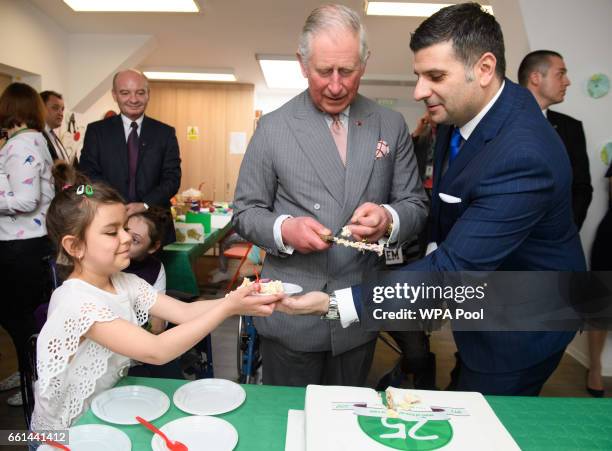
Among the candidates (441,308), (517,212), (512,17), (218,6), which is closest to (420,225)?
(441,308)

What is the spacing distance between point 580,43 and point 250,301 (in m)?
3.47

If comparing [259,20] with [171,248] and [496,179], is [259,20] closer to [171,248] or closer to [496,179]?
[171,248]

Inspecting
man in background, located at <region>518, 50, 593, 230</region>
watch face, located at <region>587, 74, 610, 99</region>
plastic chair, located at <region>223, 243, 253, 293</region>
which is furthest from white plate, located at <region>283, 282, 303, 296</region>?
plastic chair, located at <region>223, 243, 253, 293</region>

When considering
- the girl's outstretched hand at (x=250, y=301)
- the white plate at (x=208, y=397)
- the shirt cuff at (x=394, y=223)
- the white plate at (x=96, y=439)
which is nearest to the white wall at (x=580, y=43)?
the shirt cuff at (x=394, y=223)

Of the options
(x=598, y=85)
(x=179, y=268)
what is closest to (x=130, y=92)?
(x=179, y=268)

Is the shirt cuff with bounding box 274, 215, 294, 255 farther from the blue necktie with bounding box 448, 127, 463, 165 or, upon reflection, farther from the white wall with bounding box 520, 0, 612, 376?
the white wall with bounding box 520, 0, 612, 376

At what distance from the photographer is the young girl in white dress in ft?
4.22

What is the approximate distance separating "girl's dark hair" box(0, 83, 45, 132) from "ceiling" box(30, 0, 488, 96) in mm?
2095

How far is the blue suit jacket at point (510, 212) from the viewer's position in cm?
128

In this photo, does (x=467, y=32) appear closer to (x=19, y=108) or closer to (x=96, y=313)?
(x=96, y=313)

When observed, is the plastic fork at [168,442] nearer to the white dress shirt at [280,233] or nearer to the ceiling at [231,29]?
the white dress shirt at [280,233]

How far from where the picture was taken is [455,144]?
1.58 meters

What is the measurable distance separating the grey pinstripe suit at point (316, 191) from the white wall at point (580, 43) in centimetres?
253

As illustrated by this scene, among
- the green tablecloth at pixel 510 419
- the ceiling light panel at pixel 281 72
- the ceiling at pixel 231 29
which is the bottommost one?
the green tablecloth at pixel 510 419
